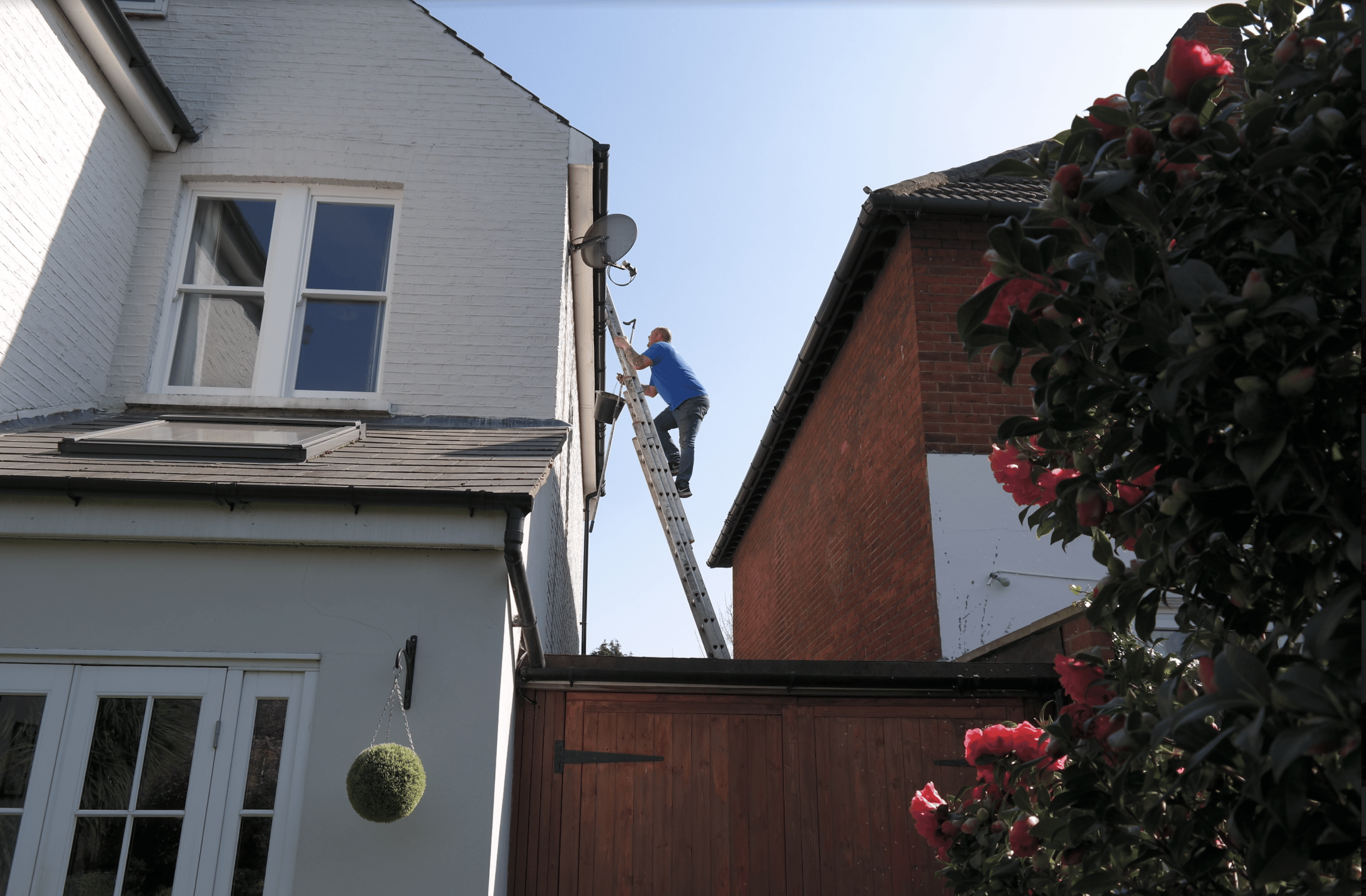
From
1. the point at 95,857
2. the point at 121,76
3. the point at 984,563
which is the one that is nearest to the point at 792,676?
the point at 984,563

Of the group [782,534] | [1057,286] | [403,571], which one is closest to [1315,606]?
[1057,286]

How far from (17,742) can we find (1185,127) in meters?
4.85

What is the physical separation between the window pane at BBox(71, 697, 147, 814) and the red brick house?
188 inches

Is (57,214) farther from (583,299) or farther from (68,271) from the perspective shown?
(583,299)

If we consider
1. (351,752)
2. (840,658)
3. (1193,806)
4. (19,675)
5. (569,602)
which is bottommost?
(1193,806)

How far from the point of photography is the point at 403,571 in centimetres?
448

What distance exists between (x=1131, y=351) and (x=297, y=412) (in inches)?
227

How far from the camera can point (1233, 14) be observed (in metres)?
2.13

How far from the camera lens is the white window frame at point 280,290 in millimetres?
6672

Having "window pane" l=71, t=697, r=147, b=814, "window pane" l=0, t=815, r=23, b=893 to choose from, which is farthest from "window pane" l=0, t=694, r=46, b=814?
"window pane" l=71, t=697, r=147, b=814

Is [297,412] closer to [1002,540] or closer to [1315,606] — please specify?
[1002,540]

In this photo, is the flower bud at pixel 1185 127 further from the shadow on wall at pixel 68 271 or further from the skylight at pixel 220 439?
the shadow on wall at pixel 68 271

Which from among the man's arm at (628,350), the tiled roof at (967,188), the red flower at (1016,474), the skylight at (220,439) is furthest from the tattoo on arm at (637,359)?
the red flower at (1016,474)

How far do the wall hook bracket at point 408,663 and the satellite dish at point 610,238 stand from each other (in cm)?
439
